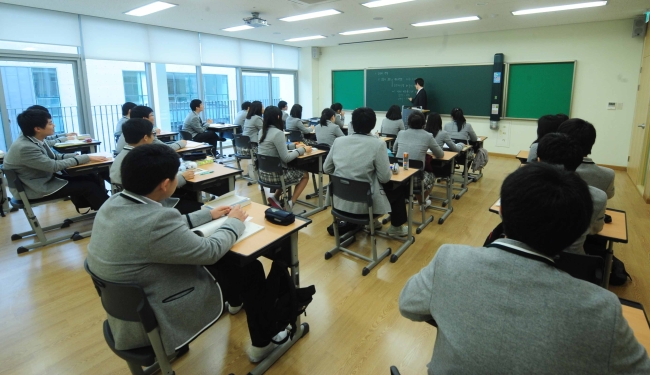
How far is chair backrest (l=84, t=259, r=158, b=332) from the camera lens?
1357 millimetres

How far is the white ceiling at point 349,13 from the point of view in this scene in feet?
17.5

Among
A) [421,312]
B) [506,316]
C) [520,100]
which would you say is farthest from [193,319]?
[520,100]

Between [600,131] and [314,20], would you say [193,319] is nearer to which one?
[314,20]

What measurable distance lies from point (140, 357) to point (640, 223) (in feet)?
17.2

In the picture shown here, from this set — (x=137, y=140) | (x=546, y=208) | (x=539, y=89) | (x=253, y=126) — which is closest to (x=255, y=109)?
(x=253, y=126)

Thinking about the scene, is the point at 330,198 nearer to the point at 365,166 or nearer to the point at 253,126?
the point at 365,166

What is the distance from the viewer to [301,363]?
2068mm

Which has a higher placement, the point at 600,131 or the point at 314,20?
the point at 314,20

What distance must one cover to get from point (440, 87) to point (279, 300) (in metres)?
8.00

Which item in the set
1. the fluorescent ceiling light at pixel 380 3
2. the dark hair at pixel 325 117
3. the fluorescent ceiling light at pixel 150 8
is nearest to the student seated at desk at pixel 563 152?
the dark hair at pixel 325 117

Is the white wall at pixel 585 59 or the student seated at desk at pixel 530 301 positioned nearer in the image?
the student seated at desk at pixel 530 301

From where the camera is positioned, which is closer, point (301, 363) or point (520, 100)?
point (301, 363)

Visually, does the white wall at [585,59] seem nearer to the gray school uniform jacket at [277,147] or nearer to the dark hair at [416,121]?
the dark hair at [416,121]

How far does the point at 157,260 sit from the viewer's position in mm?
1396
